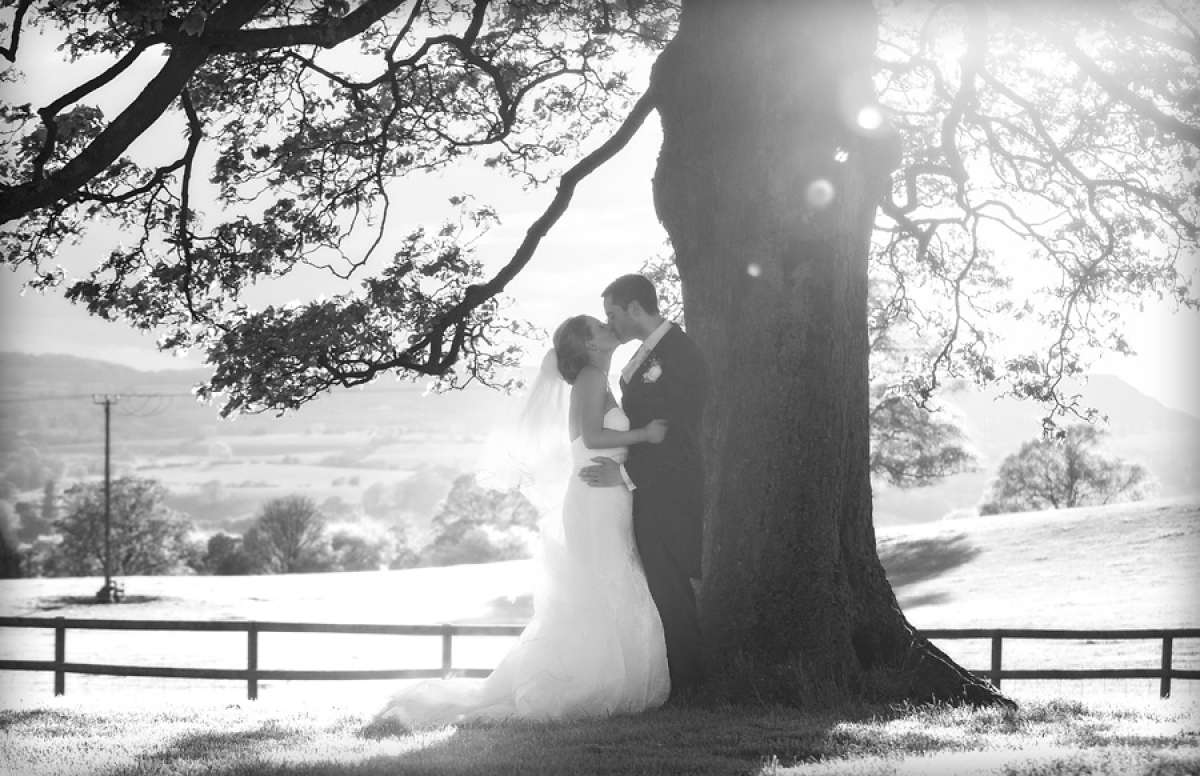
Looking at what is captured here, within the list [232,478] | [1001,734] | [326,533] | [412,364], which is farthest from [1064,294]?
[232,478]

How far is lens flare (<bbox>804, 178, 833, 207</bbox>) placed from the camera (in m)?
9.52

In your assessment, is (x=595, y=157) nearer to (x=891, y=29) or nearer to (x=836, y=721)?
(x=891, y=29)

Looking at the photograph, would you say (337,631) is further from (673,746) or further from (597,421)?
(673,746)

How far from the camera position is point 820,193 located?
9555 mm

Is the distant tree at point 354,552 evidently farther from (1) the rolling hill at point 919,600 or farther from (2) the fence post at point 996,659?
(2) the fence post at point 996,659

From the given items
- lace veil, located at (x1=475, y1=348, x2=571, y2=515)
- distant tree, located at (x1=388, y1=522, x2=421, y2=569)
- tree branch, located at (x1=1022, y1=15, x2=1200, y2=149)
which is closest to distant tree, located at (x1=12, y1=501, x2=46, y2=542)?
distant tree, located at (x1=388, y1=522, x2=421, y2=569)

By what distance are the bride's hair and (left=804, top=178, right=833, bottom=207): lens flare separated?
2.20 metres

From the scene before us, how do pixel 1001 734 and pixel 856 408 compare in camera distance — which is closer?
pixel 1001 734

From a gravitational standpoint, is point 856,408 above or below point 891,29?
below

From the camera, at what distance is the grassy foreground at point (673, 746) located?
6500 millimetres

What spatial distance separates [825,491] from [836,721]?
1.90 metres

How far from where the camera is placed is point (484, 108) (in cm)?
1630

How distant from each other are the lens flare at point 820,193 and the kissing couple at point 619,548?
173cm

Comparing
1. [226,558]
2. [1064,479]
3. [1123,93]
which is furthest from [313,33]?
[226,558]
